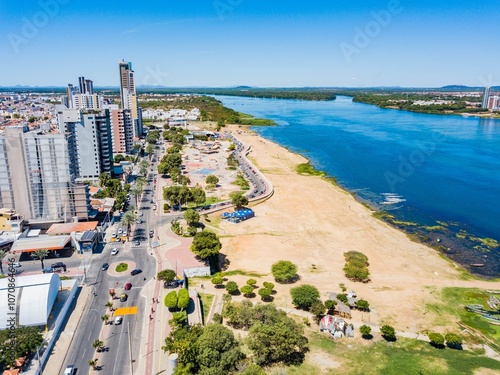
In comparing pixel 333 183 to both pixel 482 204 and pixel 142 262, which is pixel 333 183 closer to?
pixel 482 204

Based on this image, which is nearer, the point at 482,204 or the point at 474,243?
the point at 474,243

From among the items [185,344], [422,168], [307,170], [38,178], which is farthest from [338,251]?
[422,168]

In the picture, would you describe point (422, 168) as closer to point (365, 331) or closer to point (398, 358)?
point (365, 331)

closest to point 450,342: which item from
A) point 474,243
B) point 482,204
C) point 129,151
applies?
point 474,243

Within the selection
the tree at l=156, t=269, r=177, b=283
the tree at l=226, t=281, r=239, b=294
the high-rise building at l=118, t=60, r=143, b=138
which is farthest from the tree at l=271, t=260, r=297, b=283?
the high-rise building at l=118, t=60, r=143, b=138

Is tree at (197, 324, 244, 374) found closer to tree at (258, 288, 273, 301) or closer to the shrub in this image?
tree at (258, 288, 273, 301)
